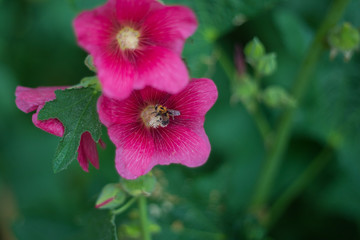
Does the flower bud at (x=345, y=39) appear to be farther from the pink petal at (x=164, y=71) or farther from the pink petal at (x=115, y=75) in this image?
the pink petal at (x=115, y=75)

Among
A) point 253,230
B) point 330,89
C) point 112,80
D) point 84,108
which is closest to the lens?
point 112,80

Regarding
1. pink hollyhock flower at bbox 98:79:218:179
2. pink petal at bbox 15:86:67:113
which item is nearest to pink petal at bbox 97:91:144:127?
pink hollyhock flower at bbox 98:79:218:179

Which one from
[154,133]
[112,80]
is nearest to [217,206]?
[154,133]

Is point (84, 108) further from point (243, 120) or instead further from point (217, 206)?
point (243, 120)

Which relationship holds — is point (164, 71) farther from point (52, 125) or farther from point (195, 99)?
point (52, 125)

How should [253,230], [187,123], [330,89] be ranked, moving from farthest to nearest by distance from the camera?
[330,89], [253,230], [187,123]

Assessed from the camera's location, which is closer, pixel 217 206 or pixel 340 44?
pixel 340 44

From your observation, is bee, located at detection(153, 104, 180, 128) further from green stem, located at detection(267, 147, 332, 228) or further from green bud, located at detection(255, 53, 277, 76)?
green stem, located at detection(267, 147, 332, 228)

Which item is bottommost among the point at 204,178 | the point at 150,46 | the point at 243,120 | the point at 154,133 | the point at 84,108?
the point at 243,120
